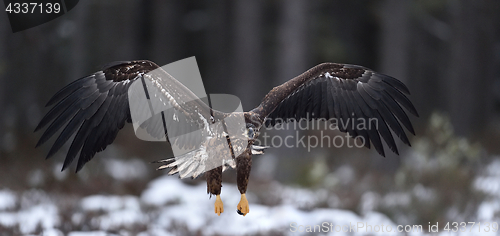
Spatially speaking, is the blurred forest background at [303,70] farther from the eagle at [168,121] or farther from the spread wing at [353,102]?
the spread wing at [353,102]

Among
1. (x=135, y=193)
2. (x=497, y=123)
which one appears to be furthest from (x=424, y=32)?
(x=135, y=193)

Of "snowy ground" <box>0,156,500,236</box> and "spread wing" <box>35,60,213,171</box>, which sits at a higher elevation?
"spread wing" <box>35,60,213,171</box>

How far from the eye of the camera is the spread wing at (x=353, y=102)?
16.1ft

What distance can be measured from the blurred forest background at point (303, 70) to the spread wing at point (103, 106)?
23cm

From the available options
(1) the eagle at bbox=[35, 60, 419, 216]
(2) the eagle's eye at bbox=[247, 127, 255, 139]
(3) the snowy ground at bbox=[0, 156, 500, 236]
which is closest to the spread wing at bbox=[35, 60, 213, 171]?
(1) the eagle at bbox=[35, 60, 419, 216]

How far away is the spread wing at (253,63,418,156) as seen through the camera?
16.1ft

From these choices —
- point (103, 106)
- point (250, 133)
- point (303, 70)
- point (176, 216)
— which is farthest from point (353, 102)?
point (303, 70)

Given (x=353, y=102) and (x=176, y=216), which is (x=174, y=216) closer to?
(x=176, y=216)

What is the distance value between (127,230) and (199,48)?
1752cm

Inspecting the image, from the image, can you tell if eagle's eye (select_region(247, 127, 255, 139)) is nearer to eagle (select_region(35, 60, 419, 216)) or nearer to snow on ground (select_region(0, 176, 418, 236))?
eagle (select_region(35, 60, 419, 216))

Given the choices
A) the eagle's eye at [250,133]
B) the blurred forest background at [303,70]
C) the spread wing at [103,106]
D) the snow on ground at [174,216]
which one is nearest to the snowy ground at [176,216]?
the snow on ground at [174,216]

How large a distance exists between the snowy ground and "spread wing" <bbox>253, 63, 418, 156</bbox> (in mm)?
1917

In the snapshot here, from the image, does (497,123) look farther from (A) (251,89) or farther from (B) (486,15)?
(A) (251,89)

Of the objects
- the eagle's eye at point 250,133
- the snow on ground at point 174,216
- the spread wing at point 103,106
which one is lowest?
the snow on ground at point 174,216
